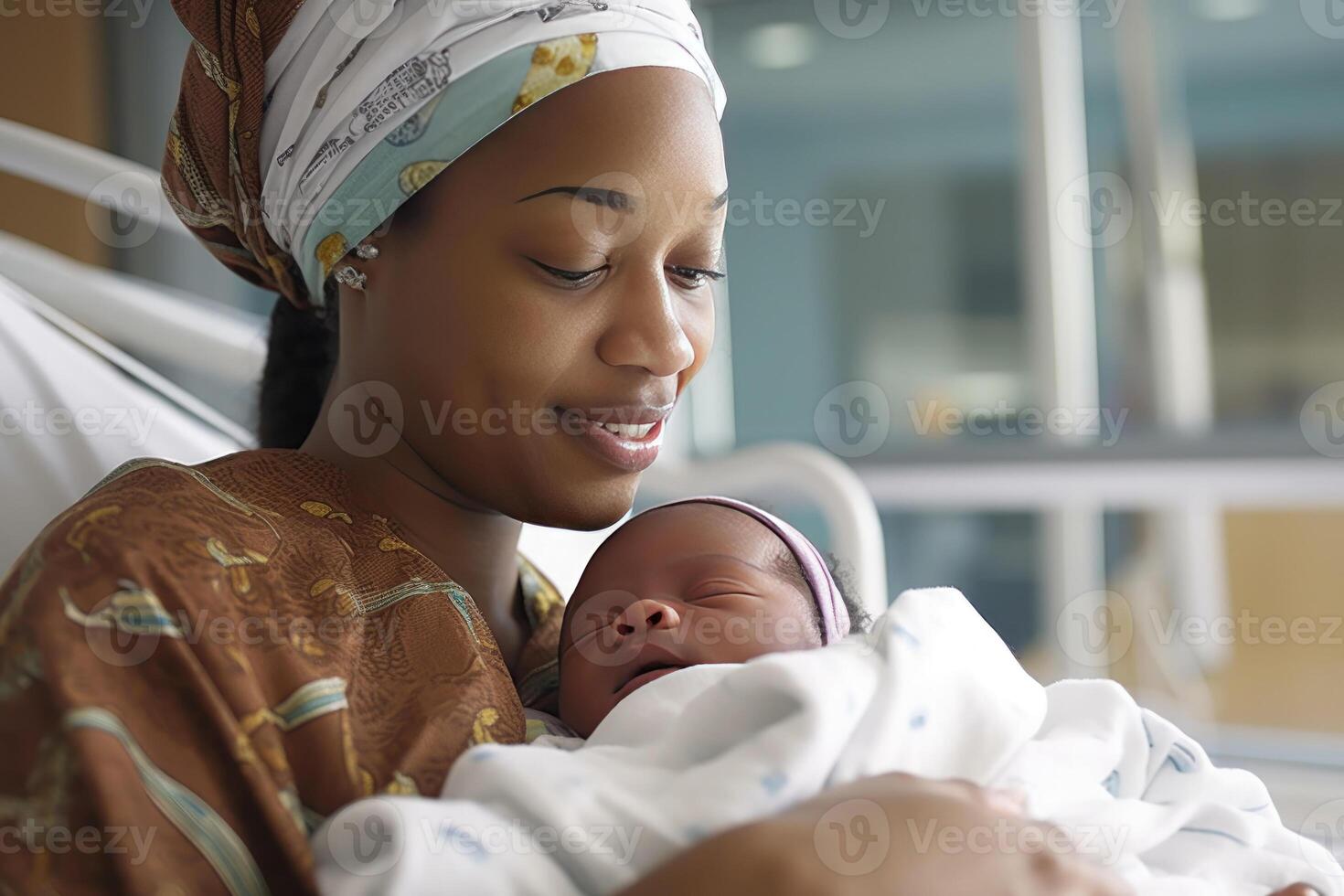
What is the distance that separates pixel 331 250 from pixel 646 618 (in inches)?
17.0

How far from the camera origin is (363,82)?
1.01 meters

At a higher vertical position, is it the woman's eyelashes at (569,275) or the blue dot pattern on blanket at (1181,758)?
the woman's eyelashes at (569,275)

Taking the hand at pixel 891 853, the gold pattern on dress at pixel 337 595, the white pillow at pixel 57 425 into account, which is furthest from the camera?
the white pillow at pixel 57 425

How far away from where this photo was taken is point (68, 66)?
301 cm

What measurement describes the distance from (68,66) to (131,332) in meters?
1.81

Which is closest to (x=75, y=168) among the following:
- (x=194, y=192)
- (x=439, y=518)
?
(x=194, y=192)

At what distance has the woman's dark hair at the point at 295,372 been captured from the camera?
1.25 m

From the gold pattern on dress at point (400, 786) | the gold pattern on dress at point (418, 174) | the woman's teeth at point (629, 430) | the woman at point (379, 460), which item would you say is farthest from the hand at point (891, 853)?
the gold pattern on dress at point (418, 174)

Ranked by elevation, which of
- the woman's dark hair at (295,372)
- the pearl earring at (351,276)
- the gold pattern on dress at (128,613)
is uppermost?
the pearl earring at (351,276)

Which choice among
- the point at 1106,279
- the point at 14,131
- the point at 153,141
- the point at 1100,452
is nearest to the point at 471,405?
the point at 14,131

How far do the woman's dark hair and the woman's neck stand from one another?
154mm

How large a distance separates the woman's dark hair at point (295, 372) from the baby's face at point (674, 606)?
0.40 meters

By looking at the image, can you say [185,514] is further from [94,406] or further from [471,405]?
→ [94,406]

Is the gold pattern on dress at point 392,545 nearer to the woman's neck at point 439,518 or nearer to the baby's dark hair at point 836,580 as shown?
the woman's neck at point 439,518
